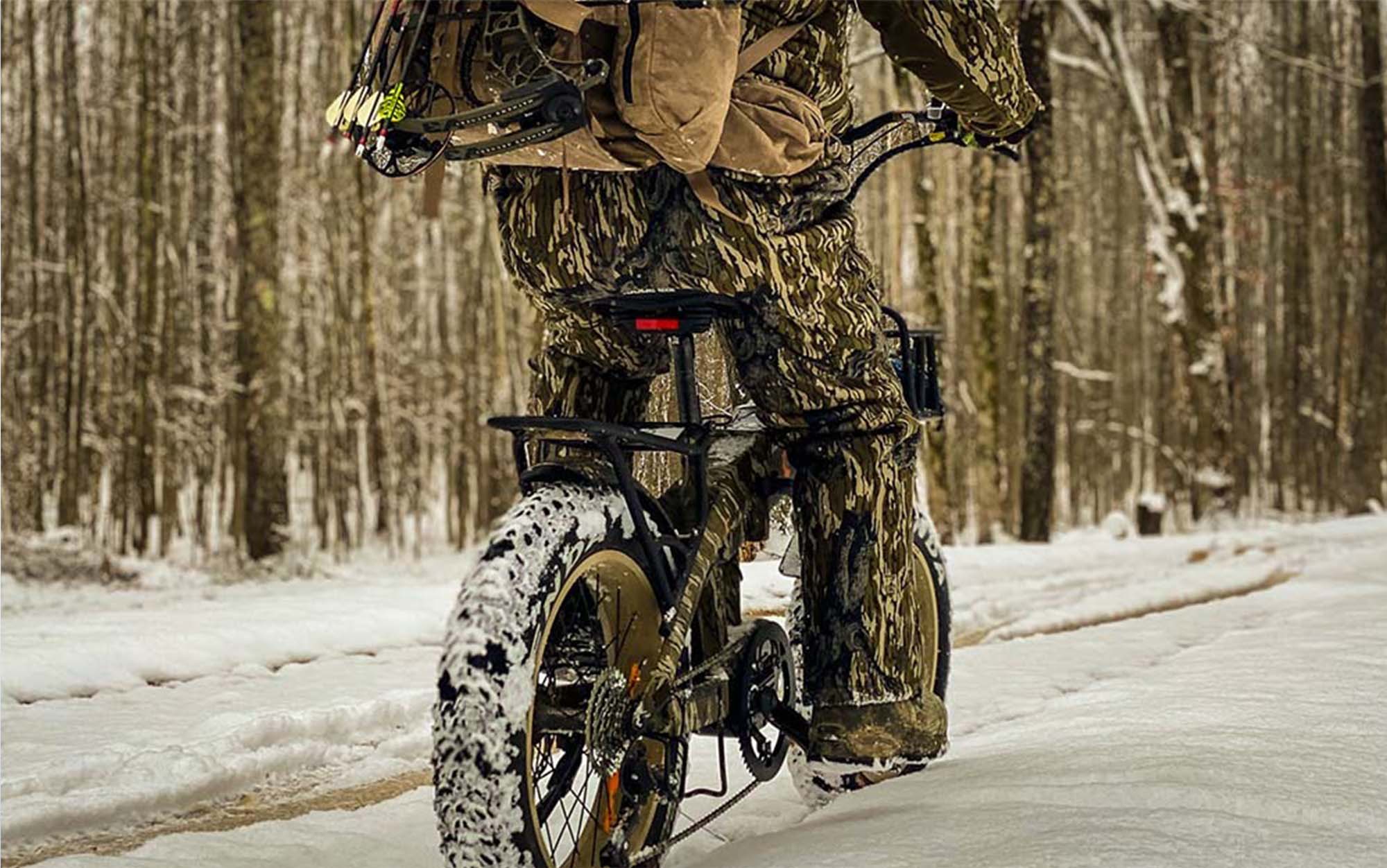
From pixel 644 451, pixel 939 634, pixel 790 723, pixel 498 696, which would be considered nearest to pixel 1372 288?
pixel 939 634

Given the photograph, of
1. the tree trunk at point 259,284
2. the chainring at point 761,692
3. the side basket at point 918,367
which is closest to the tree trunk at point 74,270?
the tree trunk at point 259,284

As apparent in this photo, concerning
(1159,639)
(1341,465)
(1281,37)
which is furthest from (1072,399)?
(1159,639)

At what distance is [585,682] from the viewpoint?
2.42 metres

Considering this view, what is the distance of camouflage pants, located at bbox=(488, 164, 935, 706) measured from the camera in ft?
8.12

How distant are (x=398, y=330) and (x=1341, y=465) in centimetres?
2402

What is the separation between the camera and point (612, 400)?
9.39 feet

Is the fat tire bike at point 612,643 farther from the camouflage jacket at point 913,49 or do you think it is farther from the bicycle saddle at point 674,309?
the camouflage jacket at point 913,49

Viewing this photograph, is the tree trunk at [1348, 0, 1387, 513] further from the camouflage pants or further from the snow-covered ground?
the camouflage pants

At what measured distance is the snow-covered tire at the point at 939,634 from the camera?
3.14 meters

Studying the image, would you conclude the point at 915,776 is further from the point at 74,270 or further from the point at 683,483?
the point at 74,270

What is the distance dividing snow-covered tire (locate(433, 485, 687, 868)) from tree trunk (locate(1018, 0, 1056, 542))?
14.6m

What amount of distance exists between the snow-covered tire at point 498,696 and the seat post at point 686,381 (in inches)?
19.7

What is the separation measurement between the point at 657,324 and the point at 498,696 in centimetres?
84

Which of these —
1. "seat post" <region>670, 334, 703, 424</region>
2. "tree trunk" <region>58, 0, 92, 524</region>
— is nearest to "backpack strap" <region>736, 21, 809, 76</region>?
"seat post" <region>670, 334, 703, 424</region>
